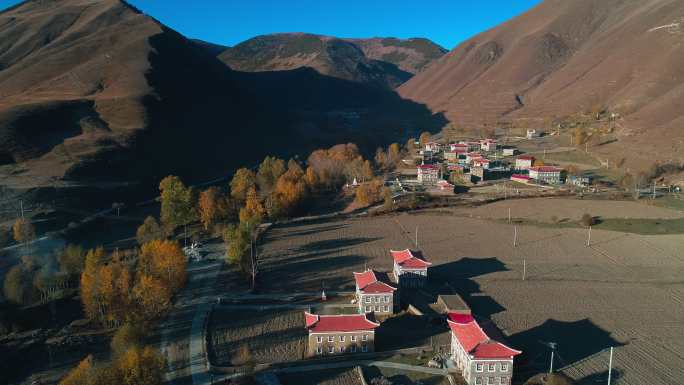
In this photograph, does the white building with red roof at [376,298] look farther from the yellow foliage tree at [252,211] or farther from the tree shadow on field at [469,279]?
the yellow foliage tree at [252,211]

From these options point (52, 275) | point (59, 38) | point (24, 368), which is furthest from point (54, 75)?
point (24, 368)

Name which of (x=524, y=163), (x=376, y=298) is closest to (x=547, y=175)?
(x=524, y=163)

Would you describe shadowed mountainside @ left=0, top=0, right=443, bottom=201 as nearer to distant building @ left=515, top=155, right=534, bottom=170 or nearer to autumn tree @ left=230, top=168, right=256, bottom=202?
autumn tree @ left=230, top=168, right=256, bottom=202

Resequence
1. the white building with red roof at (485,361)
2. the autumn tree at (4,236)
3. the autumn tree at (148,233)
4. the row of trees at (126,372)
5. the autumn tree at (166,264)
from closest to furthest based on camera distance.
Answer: the row of trees at (126,372), the white building with red roof at (485,361), the autumn tree at (166,264), the autumn tree at (4,236), the autumn tree at (148,233)

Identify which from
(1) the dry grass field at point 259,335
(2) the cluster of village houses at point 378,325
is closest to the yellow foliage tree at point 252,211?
(1) the dry grass field at point 259,335

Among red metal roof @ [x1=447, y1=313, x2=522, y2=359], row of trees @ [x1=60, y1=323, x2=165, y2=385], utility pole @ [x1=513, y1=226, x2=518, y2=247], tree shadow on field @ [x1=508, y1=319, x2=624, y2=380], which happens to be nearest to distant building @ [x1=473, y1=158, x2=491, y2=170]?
utility pole @ [x1=513, y1=226, x2=518, y2=247]

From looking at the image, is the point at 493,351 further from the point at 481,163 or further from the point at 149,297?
the point at 481,163

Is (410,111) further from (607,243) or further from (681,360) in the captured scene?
(681,360)
